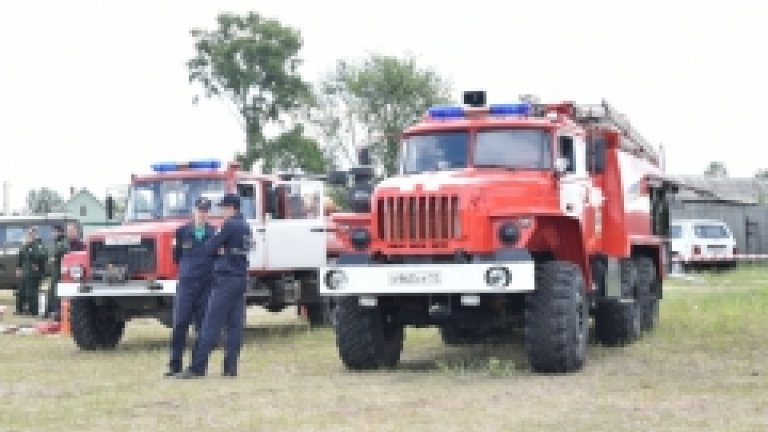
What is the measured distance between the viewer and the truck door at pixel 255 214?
18.7m

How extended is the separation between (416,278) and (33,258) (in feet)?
44.8

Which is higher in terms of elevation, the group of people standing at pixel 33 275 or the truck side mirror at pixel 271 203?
the truck side mirror at pixel 271 203

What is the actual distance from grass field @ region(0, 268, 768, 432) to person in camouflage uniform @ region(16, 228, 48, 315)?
6231 millimetres

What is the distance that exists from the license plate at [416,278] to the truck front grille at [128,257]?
4.92 meters

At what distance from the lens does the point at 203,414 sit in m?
10.9

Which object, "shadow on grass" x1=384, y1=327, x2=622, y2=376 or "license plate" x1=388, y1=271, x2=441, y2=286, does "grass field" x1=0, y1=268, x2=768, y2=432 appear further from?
"license plate" x1=388, y1=271, x2=441, y2=286

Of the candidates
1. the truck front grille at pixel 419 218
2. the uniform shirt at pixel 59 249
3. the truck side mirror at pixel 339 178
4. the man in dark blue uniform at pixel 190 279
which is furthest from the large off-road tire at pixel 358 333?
the uniform shirt at pixel 59 249

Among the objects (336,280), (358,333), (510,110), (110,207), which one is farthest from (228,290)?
(110,207)

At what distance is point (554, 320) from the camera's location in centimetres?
1312

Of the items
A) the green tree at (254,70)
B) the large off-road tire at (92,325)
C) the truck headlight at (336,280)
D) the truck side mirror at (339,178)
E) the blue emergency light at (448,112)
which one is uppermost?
the green tree at (254,70)

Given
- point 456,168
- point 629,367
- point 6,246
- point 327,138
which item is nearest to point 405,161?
point 456,168

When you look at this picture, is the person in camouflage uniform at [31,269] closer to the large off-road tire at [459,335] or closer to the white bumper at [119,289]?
the white bumper at [119,289]

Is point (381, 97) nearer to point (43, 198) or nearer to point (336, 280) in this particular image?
point (43, 198)

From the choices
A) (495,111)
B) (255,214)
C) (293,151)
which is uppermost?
(293,151)
